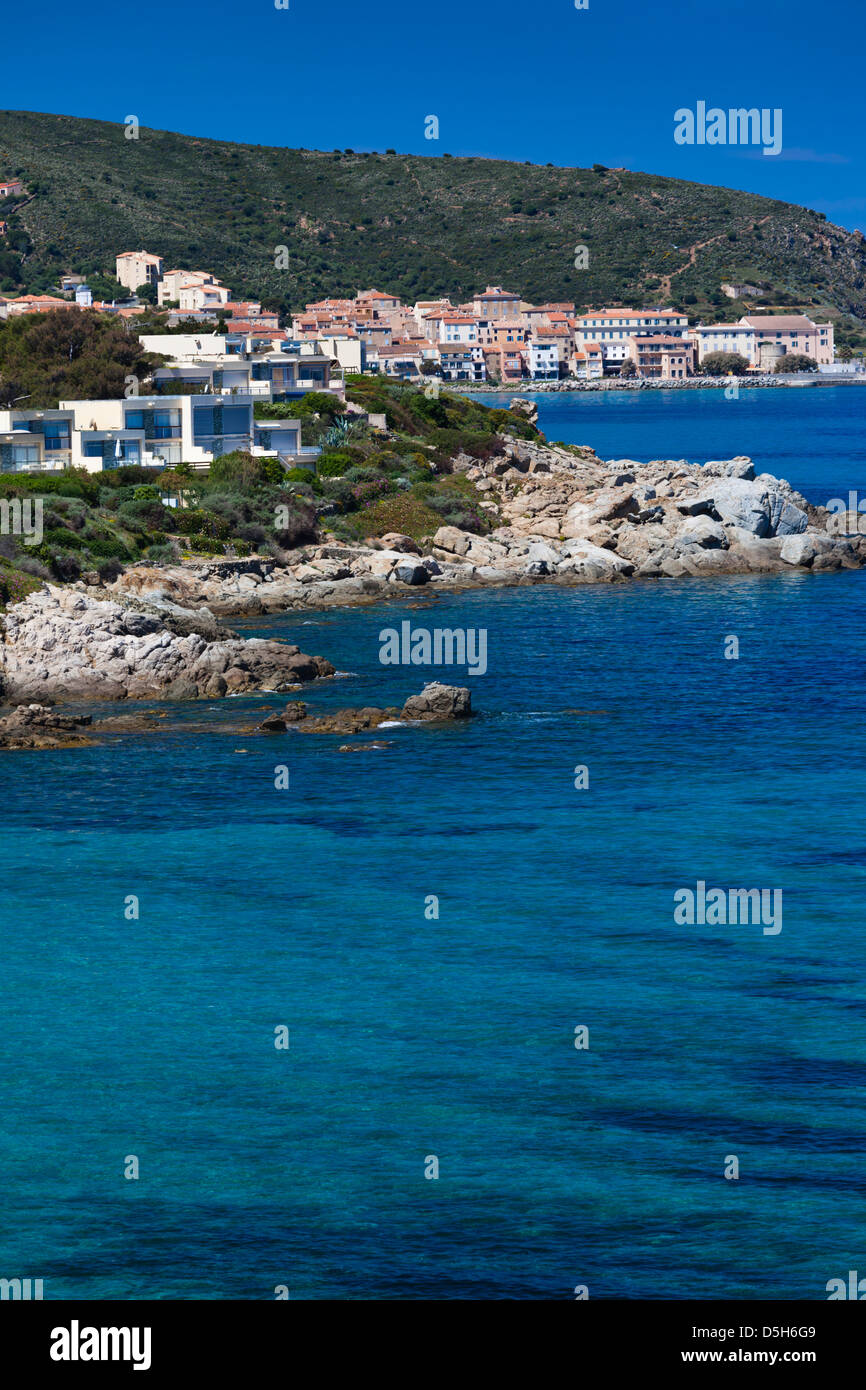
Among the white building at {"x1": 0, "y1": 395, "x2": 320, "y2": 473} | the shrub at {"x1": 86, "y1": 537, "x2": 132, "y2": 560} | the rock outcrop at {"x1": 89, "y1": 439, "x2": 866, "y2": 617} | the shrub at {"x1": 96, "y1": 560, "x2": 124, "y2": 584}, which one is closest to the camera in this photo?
the shrub at {"x1": 96, "y1": 560, "x2": 124, "y2": 584}

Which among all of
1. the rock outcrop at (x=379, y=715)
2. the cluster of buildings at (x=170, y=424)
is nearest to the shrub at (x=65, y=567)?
the cluster of buildings at (x=170, y=424)

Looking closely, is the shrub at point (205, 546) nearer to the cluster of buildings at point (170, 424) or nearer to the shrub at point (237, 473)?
the shrub at point (237, 473)

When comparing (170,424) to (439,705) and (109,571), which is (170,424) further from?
(439,705)

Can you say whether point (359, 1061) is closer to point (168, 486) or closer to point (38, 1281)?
point (38, 1281)

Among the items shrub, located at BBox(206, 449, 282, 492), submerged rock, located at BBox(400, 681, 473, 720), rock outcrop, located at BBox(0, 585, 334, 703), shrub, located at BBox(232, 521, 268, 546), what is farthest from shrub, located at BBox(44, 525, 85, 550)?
submerged rock, located at BBox(400, 681, 473, 720)

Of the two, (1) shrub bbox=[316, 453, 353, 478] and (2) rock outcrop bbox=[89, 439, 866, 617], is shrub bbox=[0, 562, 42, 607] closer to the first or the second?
(2) rock outcrop bbox=[89, 439, 866, 617]

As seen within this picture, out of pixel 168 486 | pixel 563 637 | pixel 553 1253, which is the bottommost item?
pixel 553 1253

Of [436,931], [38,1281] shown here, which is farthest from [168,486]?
[38,1281]
